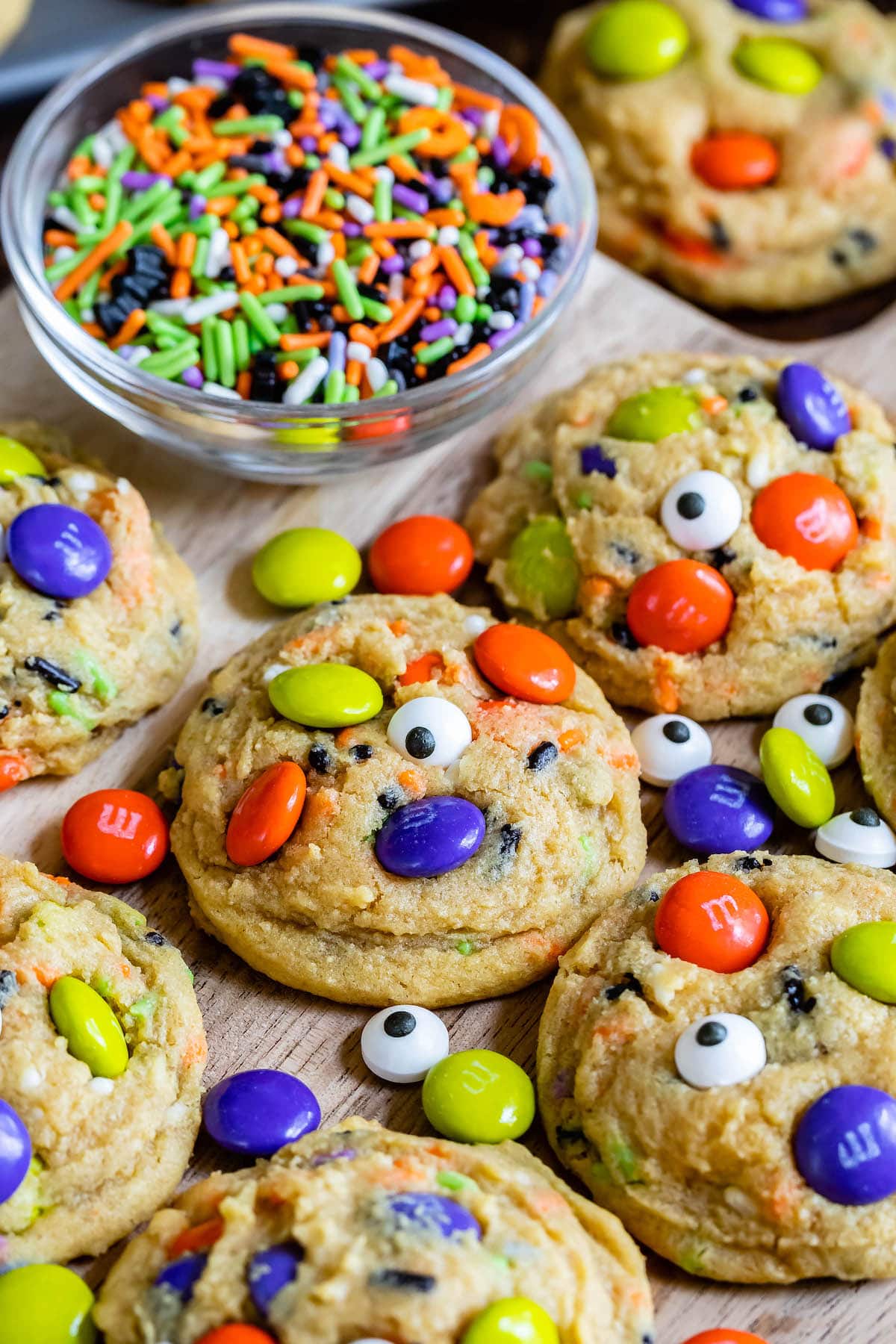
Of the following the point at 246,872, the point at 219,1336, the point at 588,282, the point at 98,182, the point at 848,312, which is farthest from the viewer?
the point at 848,312

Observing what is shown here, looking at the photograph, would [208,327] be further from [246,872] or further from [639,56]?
[639,56]

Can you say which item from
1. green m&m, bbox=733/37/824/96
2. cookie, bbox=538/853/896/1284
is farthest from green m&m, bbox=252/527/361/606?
green m&m, bbox=733/37/824/96

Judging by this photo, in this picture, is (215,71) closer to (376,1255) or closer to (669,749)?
(669,749)

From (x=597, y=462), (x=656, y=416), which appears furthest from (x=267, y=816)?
(x=656, y=416)

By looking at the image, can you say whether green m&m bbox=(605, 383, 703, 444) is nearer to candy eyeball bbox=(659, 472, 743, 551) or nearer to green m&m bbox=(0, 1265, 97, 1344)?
candy eyeball bbox=(659, 472, 743, 551)

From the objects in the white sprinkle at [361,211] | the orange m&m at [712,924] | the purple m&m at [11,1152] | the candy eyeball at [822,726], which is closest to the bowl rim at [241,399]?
the white sprinkle at [361,211]

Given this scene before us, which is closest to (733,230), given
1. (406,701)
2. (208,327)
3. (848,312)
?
(848,312)
